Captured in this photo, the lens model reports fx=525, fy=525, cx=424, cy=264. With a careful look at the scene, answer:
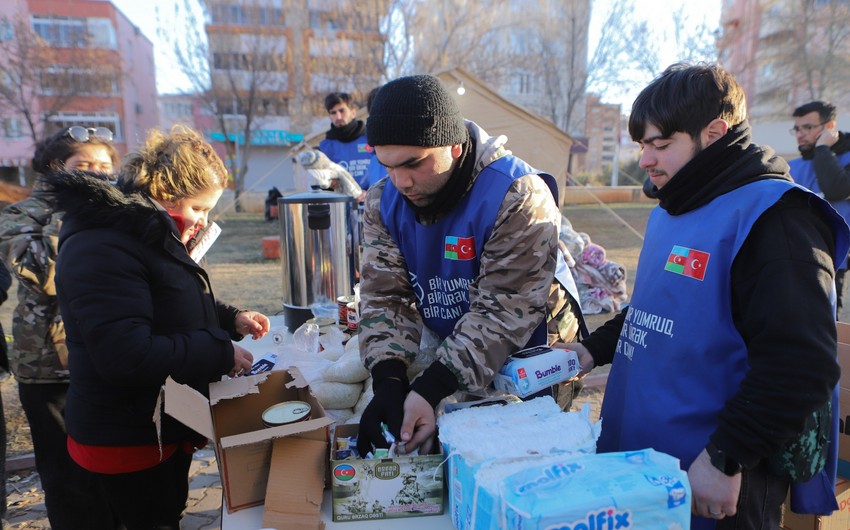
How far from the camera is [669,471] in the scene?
994mm

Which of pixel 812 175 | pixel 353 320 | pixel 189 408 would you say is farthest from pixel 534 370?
pixel 812 175

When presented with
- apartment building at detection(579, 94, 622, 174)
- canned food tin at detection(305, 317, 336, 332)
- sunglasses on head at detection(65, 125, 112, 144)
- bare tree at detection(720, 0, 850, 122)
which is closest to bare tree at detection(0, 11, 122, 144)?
sunglasses on head at detection(65, 125, 112, 144)

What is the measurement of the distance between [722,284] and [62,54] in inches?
979

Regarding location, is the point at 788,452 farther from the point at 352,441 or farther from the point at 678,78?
the point at 352,441

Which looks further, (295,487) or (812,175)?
(812,175)

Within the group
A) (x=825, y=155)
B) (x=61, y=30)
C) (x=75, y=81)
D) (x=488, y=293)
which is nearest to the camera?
(x=488, y=293)

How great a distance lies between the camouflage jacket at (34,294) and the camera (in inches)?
92.4

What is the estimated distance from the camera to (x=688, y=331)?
1.33 metres

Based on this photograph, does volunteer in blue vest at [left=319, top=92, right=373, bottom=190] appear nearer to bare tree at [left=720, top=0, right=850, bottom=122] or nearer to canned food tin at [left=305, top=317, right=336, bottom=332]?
canned food tin at [left=305, top=317, right=336, bottom=332]

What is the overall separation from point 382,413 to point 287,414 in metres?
0.27

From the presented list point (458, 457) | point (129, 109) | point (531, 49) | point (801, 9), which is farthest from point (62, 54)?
point (801, 9)

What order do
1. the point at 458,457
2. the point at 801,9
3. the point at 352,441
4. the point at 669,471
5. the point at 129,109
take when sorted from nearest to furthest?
the point at 669,471, the point at 458,457, the point at 352,441, the point at 801,9, the point at 129,109

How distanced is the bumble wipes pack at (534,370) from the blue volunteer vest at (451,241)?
28cm

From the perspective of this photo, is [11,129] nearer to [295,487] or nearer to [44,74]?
[44,74]
